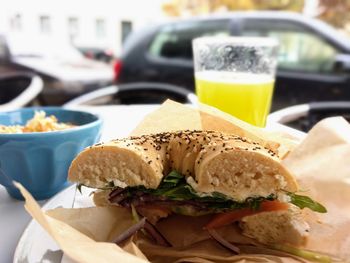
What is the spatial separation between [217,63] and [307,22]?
236 cm

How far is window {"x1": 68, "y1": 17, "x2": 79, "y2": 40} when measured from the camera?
13.4 m

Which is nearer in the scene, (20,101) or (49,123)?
(49,123)

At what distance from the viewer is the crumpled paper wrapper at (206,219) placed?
0.68 meters

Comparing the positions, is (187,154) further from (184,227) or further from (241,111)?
(241,111)

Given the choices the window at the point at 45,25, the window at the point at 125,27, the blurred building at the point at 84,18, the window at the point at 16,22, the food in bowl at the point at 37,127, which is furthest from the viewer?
the window at the point at 125,27

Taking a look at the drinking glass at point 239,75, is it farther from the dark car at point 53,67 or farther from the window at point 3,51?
the window at point 3,51

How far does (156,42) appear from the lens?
3.87 metres

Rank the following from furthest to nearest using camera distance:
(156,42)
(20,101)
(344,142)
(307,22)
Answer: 1. (156,42)
2. (307,22)
3. (20,101)
4. (344,142)

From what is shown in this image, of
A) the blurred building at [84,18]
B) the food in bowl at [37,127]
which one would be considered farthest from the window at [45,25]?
the food in bowl at [37,127]

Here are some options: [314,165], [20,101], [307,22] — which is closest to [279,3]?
[307,22]

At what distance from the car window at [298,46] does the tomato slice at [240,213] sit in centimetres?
291

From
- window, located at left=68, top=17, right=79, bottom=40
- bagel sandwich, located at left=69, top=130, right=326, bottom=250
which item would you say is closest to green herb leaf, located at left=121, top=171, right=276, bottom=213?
bagel sandwich, located at left=69, top=130, right=326, bottom=250

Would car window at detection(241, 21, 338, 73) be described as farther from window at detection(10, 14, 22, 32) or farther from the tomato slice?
window at detection(10, 14, 22, 32)

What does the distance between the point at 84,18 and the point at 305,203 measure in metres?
13.5
